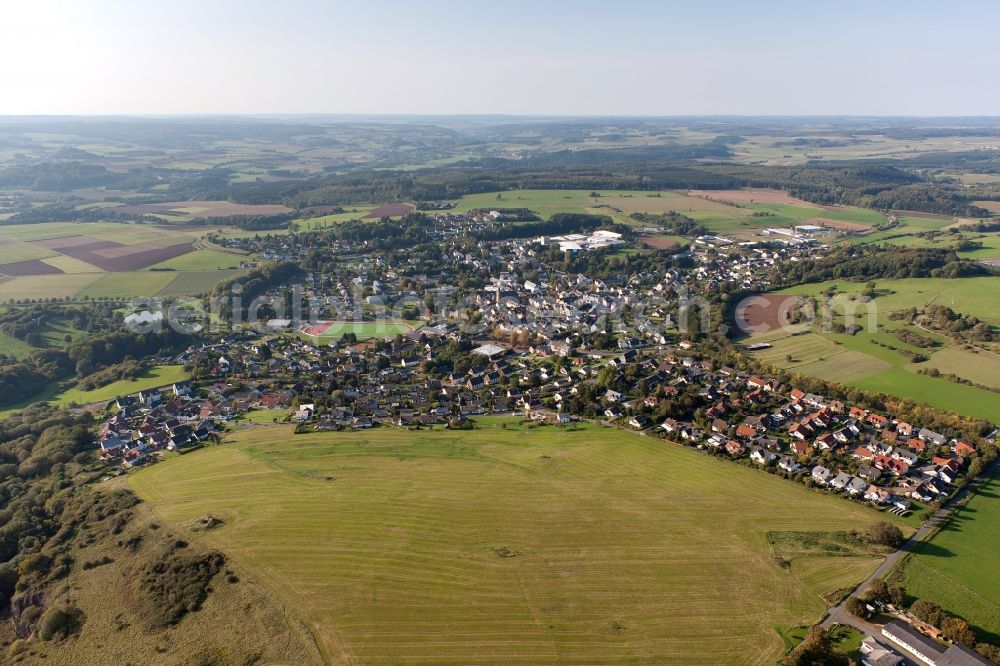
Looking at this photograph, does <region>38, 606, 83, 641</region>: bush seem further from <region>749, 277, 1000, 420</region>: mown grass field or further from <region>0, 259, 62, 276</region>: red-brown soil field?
<region>0, 259, 62, 276</region>: red-brown soil field

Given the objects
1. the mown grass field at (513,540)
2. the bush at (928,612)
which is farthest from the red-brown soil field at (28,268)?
the bush at (928,612)

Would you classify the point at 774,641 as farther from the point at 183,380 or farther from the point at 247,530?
the point at 183,380

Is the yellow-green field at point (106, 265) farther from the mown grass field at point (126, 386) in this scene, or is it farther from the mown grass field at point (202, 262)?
the mown grass field at point (126, 386)

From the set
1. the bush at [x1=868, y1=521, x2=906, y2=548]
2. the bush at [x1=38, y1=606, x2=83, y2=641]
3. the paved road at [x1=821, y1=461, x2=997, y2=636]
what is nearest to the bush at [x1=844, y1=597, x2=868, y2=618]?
the paved road at [x1=821, y1=461, x2=997, y2=636]

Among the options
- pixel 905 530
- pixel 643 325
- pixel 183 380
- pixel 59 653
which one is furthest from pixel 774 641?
pixel 183 380

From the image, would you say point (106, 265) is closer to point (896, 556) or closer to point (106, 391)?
point (106, 391)
